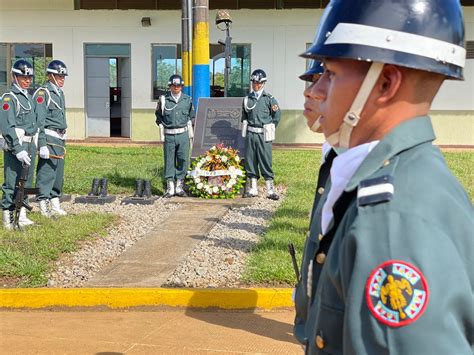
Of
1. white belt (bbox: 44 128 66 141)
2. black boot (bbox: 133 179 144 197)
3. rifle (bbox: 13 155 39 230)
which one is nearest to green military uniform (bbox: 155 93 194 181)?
black boot (bbox: 133 179 144 197)

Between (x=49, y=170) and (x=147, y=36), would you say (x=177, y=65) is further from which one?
(x=49, y=170)

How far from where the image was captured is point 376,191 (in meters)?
1.23

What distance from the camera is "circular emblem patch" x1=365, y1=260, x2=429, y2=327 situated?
1.15 meters

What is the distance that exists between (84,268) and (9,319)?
122 cm

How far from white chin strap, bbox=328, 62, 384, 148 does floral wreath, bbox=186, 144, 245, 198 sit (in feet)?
31.5

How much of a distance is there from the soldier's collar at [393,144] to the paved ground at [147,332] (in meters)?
3.68

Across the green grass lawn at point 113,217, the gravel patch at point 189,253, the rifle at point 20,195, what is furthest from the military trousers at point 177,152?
the rifle at point 20,195

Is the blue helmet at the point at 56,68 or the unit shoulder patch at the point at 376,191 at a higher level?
the blue helmet at the point at 56,68

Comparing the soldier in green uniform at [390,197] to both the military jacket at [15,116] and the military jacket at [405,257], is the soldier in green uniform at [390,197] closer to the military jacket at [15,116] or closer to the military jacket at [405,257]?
the military jacket at [405,257]

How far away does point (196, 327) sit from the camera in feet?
17.6

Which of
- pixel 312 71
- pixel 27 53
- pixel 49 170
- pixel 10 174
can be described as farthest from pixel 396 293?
pixel 27 53

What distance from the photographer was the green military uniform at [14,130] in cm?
830

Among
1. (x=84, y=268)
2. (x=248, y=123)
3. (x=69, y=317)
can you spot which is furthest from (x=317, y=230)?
(x=248, y=123)

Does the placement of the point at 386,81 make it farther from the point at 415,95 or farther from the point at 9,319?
the point at 9,319
